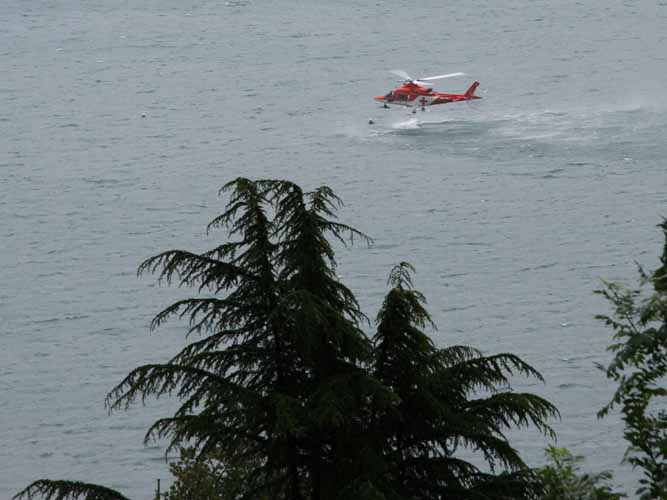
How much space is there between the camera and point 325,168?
1483 inches

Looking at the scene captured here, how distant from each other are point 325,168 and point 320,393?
29.5m

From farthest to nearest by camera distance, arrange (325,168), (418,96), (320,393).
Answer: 1. (418,96)
2. (325,168)
3. (320,393)

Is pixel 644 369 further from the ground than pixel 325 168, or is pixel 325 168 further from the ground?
pixel 325 168

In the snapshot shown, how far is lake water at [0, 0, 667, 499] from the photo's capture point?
79.7 feet

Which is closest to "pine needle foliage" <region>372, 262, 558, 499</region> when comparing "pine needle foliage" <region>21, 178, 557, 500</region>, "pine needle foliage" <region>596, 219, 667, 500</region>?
"pine needle foliage" <region>21, 178, 557, 500</region>

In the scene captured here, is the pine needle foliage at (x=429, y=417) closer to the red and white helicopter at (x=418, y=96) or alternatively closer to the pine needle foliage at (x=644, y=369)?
the pine needle foliage at (x=644, y=369)

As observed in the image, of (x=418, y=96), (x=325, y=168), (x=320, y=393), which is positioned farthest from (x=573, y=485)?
(x=418, y=96)

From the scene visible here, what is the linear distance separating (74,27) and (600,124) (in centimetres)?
2769

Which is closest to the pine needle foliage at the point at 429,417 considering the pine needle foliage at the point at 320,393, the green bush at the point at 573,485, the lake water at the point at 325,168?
the pine needle foliage at the point at 320,393

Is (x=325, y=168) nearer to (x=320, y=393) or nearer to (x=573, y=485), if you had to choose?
(x=320, y=393)

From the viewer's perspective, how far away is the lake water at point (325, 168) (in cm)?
2430

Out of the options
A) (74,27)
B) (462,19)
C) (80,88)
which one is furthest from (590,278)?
(74,27)

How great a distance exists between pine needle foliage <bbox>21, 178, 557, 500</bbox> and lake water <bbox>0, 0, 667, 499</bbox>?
11192mm

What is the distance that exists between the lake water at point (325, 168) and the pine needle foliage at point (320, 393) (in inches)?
441
